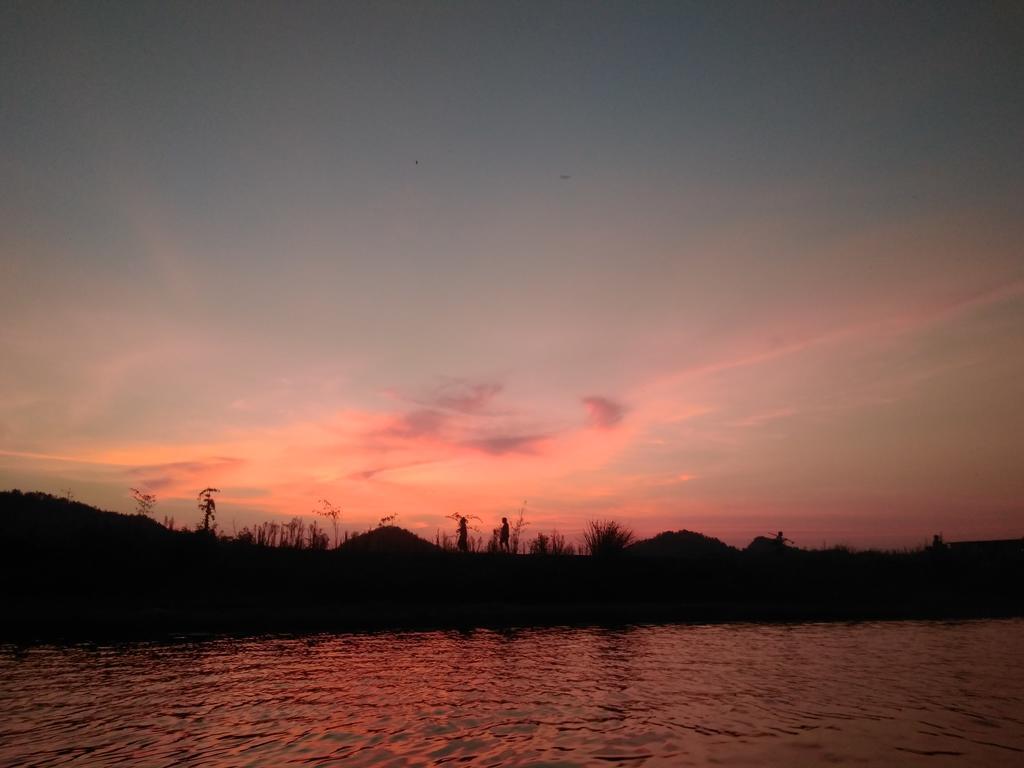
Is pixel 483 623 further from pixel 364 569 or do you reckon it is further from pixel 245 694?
pixel 245 694

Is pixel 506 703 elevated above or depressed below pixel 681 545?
below

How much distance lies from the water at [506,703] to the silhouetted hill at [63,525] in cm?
1400

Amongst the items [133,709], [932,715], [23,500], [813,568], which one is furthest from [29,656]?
[813,568]

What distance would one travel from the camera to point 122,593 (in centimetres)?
2911

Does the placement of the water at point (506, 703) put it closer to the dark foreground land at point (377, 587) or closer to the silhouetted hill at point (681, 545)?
the dark foreground land at point (377, 587)

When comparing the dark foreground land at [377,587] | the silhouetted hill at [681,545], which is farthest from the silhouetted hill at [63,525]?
the silhouetted hill at [681,545]

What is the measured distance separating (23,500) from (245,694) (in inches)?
1576

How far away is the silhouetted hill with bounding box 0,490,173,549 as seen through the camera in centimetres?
3191

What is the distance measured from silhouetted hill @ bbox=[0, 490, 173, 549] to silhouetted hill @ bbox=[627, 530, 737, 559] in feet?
145

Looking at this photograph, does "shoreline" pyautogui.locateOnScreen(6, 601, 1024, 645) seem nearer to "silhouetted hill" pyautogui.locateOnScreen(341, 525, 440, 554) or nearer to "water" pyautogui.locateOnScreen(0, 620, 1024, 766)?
"water" pyautogui.locateOnScreen(0, 620, 1024, 766)

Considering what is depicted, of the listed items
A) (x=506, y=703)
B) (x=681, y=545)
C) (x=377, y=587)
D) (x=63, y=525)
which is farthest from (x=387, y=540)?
(x=506, y=703)

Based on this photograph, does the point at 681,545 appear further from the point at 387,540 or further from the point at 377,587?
the point at 377,587

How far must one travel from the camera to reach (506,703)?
13.8 metres

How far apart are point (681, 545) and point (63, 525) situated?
2105 inches
